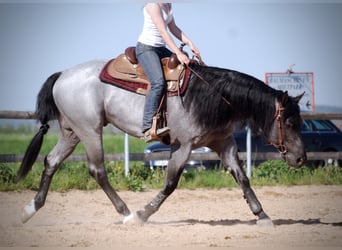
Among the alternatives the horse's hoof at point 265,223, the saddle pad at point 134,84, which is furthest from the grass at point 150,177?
the horse's hoof at point 265,223

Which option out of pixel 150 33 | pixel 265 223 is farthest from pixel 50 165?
pixel 265 223

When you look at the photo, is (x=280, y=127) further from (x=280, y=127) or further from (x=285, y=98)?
(x=285, y=98)

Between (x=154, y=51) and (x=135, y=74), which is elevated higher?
(x=154, y=51)

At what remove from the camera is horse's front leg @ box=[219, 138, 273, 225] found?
725 cm

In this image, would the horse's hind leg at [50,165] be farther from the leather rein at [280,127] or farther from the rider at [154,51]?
the leather rein at [280,127]

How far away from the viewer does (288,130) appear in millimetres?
7195

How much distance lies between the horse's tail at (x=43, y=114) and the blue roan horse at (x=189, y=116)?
12 centimetres

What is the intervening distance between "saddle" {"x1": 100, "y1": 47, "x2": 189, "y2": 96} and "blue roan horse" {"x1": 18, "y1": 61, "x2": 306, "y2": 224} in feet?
0.28

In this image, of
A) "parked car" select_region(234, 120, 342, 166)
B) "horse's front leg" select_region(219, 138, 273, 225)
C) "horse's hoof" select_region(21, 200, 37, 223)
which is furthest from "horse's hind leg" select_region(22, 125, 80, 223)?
"parked car" select_region(234, 120, 342, 166)

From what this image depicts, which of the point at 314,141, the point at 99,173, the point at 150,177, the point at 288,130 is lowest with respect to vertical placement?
the point at 314,141

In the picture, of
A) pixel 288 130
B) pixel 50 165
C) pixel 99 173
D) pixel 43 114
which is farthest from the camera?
pixel 43 114

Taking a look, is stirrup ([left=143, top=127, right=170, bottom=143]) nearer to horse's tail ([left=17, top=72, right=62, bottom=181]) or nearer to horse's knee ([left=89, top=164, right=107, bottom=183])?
horse's knee ([left=89, top=164, right=107, bottom=183])

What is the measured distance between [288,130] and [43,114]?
10.0 ft

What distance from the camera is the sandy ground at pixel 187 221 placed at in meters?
6.20
